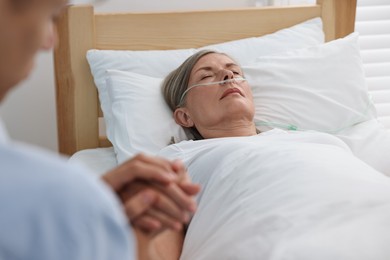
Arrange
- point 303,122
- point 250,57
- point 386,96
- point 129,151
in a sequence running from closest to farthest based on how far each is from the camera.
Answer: point 129,151, point 303,122, point 250,57, point 386,96

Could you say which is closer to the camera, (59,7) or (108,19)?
(59,7)

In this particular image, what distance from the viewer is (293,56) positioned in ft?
8.11

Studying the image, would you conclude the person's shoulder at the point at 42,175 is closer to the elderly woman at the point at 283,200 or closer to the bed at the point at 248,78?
the elderly woman at the point at 283,200

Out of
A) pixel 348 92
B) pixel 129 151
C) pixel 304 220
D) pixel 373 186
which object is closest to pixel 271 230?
pixel 304 220

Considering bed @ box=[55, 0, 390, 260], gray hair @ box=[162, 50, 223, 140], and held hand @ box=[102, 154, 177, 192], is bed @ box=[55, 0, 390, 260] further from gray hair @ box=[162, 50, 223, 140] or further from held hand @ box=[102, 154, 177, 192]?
held hand @ box=[102, 154, 177, 192]

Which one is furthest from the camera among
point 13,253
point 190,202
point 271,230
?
point 271,230

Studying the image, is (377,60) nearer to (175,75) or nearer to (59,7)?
(175,75)

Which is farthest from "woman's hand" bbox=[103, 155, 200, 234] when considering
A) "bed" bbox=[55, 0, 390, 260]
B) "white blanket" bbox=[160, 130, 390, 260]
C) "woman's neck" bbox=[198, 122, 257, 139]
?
"woman's neck" bbox=[198, 122, 257, 139]

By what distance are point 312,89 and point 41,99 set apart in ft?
3.54

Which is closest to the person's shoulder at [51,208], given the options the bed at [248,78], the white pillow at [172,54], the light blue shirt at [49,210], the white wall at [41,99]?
the light blue shirt at [49,210]

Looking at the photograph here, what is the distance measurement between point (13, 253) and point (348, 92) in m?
1.94

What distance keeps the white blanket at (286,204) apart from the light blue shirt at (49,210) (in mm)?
943

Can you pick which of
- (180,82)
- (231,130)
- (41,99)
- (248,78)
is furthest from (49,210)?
(41,99)

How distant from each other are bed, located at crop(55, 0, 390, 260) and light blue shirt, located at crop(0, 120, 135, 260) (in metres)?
1.11
